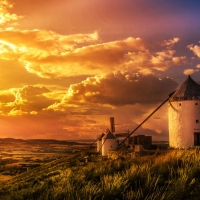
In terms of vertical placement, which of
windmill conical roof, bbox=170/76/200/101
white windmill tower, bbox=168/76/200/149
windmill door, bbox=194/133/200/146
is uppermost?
windmill conical roof, bbox=170/76/200/101

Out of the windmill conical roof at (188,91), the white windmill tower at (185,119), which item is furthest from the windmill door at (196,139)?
the windmill conical roof at (188,91)

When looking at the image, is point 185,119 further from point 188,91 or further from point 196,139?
point 188,91

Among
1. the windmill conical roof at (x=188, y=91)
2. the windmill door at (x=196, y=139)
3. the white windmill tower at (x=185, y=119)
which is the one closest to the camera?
A: the white windmill tower at (x=185, y=119)

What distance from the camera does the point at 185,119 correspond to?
2827cm

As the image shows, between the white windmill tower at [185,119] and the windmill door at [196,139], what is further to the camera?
the windmill door at [196,139]

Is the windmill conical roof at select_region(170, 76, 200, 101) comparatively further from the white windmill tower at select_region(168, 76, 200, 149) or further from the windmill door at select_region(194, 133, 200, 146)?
the windmill door at select_region(194, 133, 200, 146)

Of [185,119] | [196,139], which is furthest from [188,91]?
[196,139]

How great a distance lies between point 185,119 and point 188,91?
2802 mm

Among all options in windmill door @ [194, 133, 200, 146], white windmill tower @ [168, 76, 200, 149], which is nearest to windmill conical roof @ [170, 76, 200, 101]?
white windmill tower @ [168, 76, 200, 149]

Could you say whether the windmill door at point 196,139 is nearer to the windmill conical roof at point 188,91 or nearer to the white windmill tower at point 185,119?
the white windmill tower at point 185,119

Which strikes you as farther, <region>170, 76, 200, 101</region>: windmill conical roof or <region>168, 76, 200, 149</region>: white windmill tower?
<region>170, 76, 200, 101</region>: windmill conical roof

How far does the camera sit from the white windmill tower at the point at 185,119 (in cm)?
2825

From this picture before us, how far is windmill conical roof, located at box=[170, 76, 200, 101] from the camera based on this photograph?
28.6 m

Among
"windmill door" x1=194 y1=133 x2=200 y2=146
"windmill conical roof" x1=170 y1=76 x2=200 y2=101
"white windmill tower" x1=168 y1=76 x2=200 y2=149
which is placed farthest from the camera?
"windmill conical roof" x1=170 y1=76 x2=200 y2=101
